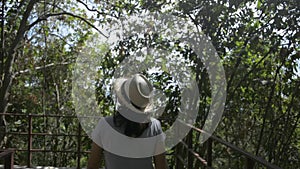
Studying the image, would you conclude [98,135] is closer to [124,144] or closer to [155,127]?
Answer: [124,144]

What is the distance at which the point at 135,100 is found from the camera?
1817mm

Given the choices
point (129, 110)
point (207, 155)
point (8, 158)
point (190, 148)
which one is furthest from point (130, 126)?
point (190, 148)

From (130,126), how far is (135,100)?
113 millimetres

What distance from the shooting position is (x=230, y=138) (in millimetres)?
5609

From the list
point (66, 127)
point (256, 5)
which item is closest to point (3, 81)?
point (66, 127)

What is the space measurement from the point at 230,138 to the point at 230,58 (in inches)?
53.9

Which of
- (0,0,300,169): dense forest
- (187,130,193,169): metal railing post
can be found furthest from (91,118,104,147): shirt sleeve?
(0,0,300,169): dense forest

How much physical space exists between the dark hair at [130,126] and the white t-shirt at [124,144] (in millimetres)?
14

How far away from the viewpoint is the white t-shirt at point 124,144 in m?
1.81

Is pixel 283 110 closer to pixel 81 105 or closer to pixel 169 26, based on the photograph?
pixel 169 26

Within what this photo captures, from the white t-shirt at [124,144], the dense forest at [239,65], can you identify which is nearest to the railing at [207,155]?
the white t-shirt at [124,144]

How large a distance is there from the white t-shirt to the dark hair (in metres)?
0.01

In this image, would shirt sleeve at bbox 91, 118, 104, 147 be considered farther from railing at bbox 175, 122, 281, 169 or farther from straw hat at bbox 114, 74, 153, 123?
railing at bbox 175, 122, 281, 169

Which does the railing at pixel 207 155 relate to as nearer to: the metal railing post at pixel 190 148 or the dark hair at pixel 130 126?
the metal railing post at pixel 190 148
